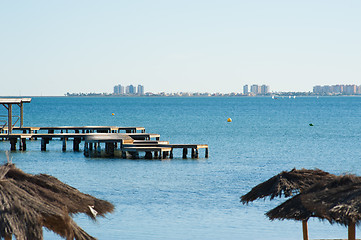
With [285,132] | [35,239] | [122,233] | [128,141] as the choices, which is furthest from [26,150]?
[35,239]

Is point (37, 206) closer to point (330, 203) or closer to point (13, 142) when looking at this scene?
point (330, 203)

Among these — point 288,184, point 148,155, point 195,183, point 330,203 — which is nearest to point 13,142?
point 148,155

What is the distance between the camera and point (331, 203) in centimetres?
1305

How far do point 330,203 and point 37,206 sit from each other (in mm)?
6049

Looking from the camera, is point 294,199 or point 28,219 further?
point 294,199

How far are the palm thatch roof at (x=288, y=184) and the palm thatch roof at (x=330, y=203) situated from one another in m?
1.04

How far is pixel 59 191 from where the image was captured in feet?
40.3

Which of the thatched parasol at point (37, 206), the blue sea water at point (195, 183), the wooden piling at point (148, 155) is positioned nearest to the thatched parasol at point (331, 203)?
the thatched parasol at point (37, 206)

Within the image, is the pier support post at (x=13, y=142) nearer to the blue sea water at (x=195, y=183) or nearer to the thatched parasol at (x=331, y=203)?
the blue sea water at (x=195, y=183)

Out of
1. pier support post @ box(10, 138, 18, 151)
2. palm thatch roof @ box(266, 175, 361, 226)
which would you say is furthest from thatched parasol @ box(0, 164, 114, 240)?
pier support post @ box(10, 138, 18, 151)

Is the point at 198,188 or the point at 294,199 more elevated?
the point at 294,199

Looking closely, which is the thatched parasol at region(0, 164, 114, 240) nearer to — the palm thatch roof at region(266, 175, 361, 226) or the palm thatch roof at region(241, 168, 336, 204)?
the palm thatch roof at region(266, 175, 361, 226)

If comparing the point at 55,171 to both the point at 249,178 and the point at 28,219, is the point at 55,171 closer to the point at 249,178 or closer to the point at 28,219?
the point at 249,178

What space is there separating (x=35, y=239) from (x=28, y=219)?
1.18ft
